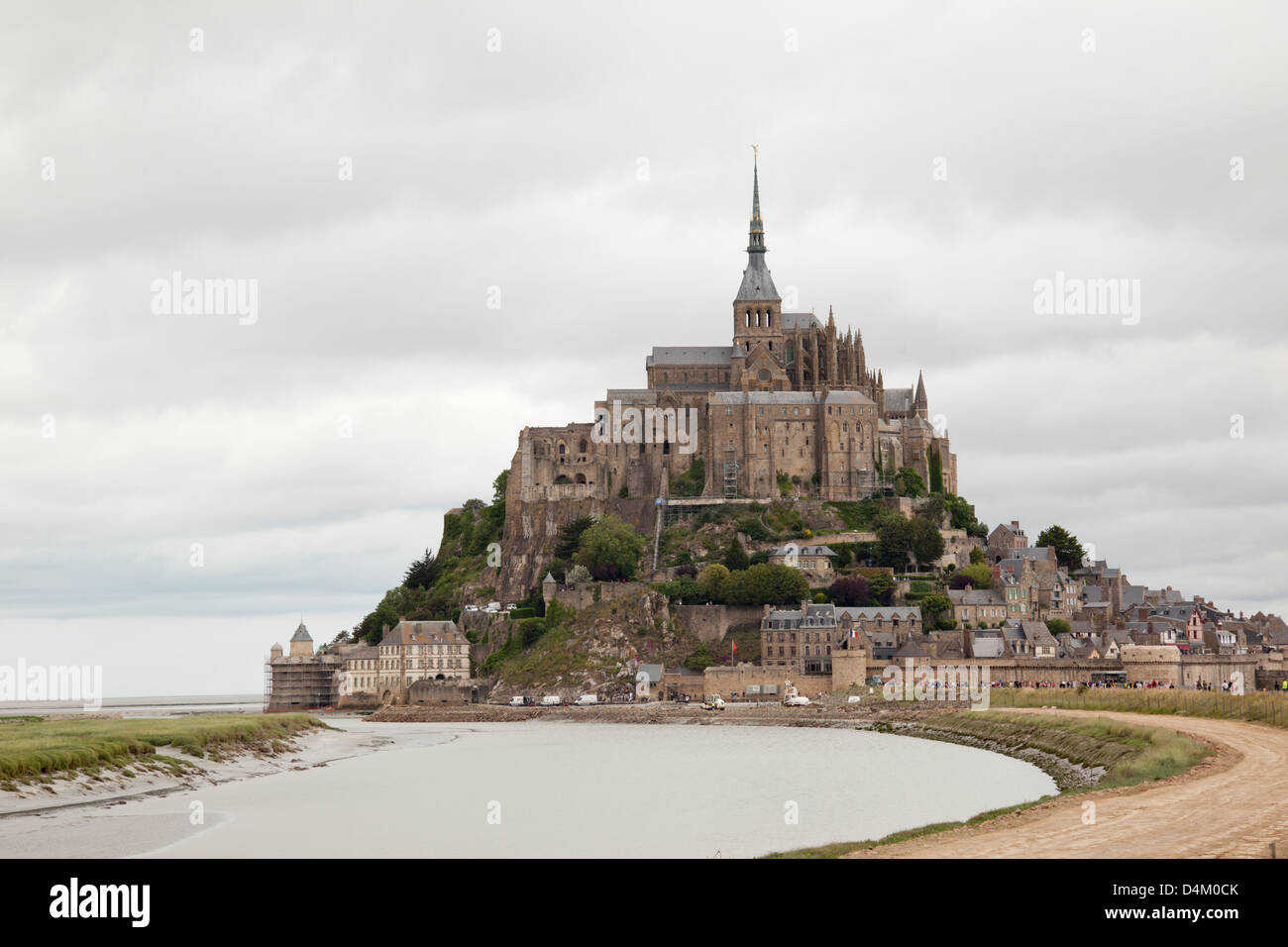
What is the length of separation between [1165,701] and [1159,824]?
30.8m

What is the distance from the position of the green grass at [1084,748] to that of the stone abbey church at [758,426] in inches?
1829

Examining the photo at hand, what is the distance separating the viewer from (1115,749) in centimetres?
3934

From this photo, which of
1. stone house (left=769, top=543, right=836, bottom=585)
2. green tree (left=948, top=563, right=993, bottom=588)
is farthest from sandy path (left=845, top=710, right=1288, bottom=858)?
green tree (left=948, top=563, right=993, bottom=588)

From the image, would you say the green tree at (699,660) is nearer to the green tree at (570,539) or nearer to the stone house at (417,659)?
the green tree at (570,539)

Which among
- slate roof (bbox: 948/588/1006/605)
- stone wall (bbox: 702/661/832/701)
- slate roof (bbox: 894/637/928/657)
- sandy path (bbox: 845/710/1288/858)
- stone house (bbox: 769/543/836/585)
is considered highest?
stone house (bbox: 769/543/836/585)

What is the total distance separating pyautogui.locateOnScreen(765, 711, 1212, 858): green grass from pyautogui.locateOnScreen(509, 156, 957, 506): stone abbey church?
46.5 meters

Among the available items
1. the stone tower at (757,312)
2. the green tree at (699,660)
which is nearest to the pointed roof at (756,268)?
the stone tower at (757,312)

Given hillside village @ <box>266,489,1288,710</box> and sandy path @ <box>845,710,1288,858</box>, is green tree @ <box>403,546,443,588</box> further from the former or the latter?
sandy path @ <box>845,710,1288,858</box>

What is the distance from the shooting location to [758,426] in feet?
367

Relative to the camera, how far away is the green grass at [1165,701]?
42.7 meters

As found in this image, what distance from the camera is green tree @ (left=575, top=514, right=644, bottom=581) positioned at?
4077 inches
